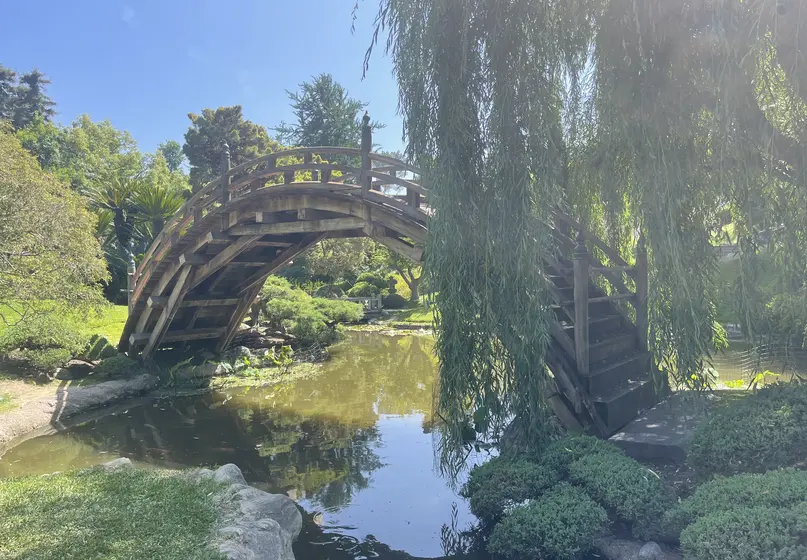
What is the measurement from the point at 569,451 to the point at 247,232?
6454mm

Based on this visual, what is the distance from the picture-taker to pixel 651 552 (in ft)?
12.1

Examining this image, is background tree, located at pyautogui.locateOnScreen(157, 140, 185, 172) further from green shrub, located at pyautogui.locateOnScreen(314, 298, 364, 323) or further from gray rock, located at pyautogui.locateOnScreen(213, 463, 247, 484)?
gray rock, located at pyautogui.locateOnScreen(213, 463, 247, 484)

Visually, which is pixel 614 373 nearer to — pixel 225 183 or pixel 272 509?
pixel 272 509

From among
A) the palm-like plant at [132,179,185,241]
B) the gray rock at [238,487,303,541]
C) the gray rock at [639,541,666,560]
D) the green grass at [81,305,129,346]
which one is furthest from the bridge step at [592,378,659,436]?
the palm-like plant at [132,179,185,241]

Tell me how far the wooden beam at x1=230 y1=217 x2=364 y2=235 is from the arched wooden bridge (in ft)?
0.06

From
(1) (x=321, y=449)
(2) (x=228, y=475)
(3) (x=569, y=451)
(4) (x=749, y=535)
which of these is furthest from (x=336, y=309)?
(4) (x=749, y=535)

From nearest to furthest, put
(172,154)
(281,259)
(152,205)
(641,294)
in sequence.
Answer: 1. (641,294)
2. (281,259)
3. (152,205)
4. (172,154)

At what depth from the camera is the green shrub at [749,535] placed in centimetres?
281

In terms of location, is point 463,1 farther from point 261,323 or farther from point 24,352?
point 261,323

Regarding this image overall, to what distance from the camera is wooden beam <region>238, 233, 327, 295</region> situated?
10.3 meters

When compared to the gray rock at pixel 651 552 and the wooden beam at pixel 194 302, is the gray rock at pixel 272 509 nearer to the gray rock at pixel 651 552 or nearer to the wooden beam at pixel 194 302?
the gray rock at pixel 651 552

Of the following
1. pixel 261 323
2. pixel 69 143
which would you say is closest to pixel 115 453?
pixel 261 323

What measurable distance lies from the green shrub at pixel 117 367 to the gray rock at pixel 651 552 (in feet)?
31.8

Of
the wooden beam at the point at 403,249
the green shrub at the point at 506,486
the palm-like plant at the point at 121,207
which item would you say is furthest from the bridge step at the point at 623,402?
the palm-like plant at the point at 121,207
